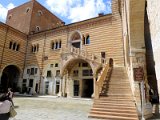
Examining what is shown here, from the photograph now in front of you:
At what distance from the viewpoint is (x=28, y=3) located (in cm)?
2842

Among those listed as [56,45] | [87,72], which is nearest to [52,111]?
[87,72]

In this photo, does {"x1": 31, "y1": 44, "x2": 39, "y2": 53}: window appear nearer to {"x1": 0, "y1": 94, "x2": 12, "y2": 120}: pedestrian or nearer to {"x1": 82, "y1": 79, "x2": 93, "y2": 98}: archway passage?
{"x1": 82, "y1": 79, "x2": 93, "y2": 98}: archway passage

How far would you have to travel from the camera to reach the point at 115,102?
8336 mm

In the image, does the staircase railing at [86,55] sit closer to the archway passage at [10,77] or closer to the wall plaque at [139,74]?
the wall plaque at [139,74]

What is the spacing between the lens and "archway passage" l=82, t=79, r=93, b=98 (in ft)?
58.5

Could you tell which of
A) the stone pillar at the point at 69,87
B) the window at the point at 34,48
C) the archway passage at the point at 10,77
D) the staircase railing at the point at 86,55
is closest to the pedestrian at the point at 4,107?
the staircase railing at the point at 86,55

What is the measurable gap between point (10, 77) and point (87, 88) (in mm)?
11653

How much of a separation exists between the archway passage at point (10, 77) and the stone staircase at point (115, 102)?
49.6 ft

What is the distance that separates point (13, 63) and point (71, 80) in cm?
823

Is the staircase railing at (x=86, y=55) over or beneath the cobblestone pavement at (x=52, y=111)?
over

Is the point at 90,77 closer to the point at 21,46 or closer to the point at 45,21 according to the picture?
the point at 21,46

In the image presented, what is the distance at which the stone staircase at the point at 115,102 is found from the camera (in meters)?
7.15

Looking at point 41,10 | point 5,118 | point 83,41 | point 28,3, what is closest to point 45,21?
point 41,10

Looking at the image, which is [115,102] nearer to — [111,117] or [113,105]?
[113,105]
